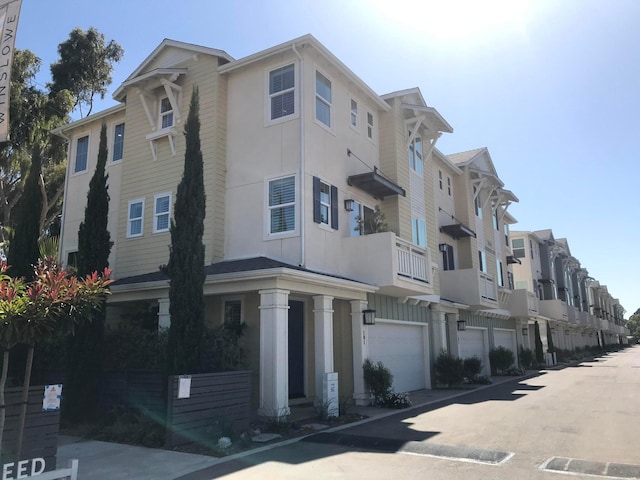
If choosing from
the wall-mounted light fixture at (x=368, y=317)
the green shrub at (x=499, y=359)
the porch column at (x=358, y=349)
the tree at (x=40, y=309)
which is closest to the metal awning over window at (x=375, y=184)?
the porch column at (x=358, y=349)

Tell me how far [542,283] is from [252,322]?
35291 mm

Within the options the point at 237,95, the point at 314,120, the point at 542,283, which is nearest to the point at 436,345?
the point at 314,120

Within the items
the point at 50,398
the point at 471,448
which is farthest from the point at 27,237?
the point at 471,448

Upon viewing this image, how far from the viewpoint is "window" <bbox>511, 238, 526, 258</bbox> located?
39062 millimetres

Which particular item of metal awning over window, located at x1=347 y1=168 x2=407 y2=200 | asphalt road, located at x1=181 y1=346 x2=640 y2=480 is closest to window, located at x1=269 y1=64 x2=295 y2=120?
metal awning over window, located at x1=347 y1=168 x2=407 y2=200

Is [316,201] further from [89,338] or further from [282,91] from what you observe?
[89,338]

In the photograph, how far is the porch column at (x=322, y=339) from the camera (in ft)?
38.6

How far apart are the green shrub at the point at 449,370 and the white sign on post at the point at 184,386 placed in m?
11.6

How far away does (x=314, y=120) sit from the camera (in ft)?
44.1

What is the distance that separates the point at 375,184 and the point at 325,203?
2.24 meters

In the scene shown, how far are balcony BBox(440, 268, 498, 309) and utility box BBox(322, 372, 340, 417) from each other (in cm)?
1036

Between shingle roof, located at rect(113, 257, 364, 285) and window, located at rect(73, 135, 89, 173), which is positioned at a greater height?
window, located at rect(73, 135, 89, 173)

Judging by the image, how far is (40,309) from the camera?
5.64 metres

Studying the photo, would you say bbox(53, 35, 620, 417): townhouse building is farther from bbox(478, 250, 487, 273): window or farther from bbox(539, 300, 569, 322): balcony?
bbox(539, 300, 569, 322): balcony
